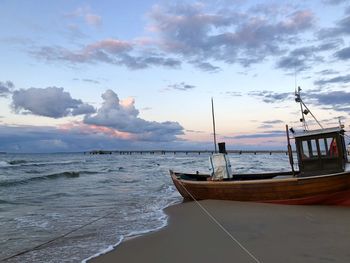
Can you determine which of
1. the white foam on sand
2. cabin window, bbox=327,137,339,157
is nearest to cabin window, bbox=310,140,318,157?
cabin window, bbox=327,137,339,157

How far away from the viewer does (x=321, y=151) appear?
13367 mm

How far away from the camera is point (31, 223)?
39.2ft

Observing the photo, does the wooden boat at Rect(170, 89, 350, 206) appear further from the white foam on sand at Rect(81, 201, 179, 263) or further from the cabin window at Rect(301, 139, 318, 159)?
the white foam on sand at Rect(81, 201, 179, 263)

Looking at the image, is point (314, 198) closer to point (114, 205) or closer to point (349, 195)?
point (349, 195)

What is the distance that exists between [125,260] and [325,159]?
9.15 meters

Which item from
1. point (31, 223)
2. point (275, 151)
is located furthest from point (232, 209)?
point (275, 151)

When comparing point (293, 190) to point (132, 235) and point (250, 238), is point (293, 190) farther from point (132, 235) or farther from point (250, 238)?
point (132, 235)

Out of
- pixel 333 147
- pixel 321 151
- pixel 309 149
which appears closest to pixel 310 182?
pixel 321 151

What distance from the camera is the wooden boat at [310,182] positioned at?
40.4ft

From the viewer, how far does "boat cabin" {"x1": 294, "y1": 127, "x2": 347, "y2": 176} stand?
13.1 metres

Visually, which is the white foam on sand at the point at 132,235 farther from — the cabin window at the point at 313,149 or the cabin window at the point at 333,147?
the cabin window at the point at 333,147

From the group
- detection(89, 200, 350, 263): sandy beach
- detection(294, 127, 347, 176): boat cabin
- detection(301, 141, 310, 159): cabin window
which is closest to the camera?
detection(89, 200, 350, 263): sandy beach

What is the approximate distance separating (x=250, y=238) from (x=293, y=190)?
5054mm

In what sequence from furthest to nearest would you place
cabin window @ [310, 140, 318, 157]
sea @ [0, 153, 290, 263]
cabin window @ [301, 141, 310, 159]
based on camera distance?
cabin window @ [301, 141, 310, 159] < cabin window @ [310, 140, 318, 157] < sea @ [0, 153, 290, 263]
